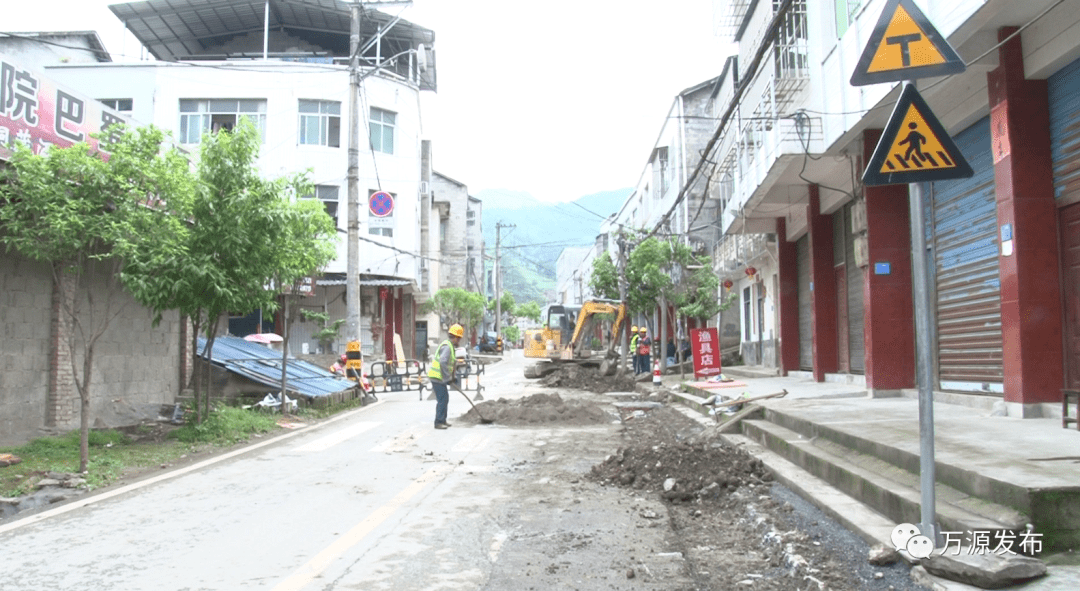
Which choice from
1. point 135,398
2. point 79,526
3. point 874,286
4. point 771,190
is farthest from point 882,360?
point 135,398

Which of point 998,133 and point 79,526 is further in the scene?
point 998,133

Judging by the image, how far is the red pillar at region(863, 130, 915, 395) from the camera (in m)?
12.5

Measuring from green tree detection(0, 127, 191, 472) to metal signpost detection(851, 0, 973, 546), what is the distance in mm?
8197

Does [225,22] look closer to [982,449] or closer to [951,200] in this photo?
[951,200]

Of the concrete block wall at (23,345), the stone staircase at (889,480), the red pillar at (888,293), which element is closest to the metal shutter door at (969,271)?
the red pillar at (888,293)

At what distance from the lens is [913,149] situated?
177 inches

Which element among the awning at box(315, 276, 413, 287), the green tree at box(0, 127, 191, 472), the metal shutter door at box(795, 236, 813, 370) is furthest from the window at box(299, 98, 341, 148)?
the green tree at box(0, 127, 191, 472)

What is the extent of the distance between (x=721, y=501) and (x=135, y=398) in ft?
37.6

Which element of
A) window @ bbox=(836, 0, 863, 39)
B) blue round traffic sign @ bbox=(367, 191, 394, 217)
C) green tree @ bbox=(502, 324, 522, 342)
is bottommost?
green tree @ bbox=(502, 324, 522, 342)

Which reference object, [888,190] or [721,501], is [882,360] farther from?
[721,501]

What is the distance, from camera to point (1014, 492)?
449 centimetres

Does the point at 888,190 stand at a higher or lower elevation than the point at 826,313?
higher

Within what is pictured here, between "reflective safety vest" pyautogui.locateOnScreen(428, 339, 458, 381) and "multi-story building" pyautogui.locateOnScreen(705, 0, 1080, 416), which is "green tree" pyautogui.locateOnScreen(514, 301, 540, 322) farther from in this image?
"reflective safety vest" pyautogui.locateOnScreen(428, 339, 458, 381)

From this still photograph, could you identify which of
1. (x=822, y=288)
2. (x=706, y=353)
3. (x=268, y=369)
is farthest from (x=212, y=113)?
(x=822, y=288)
